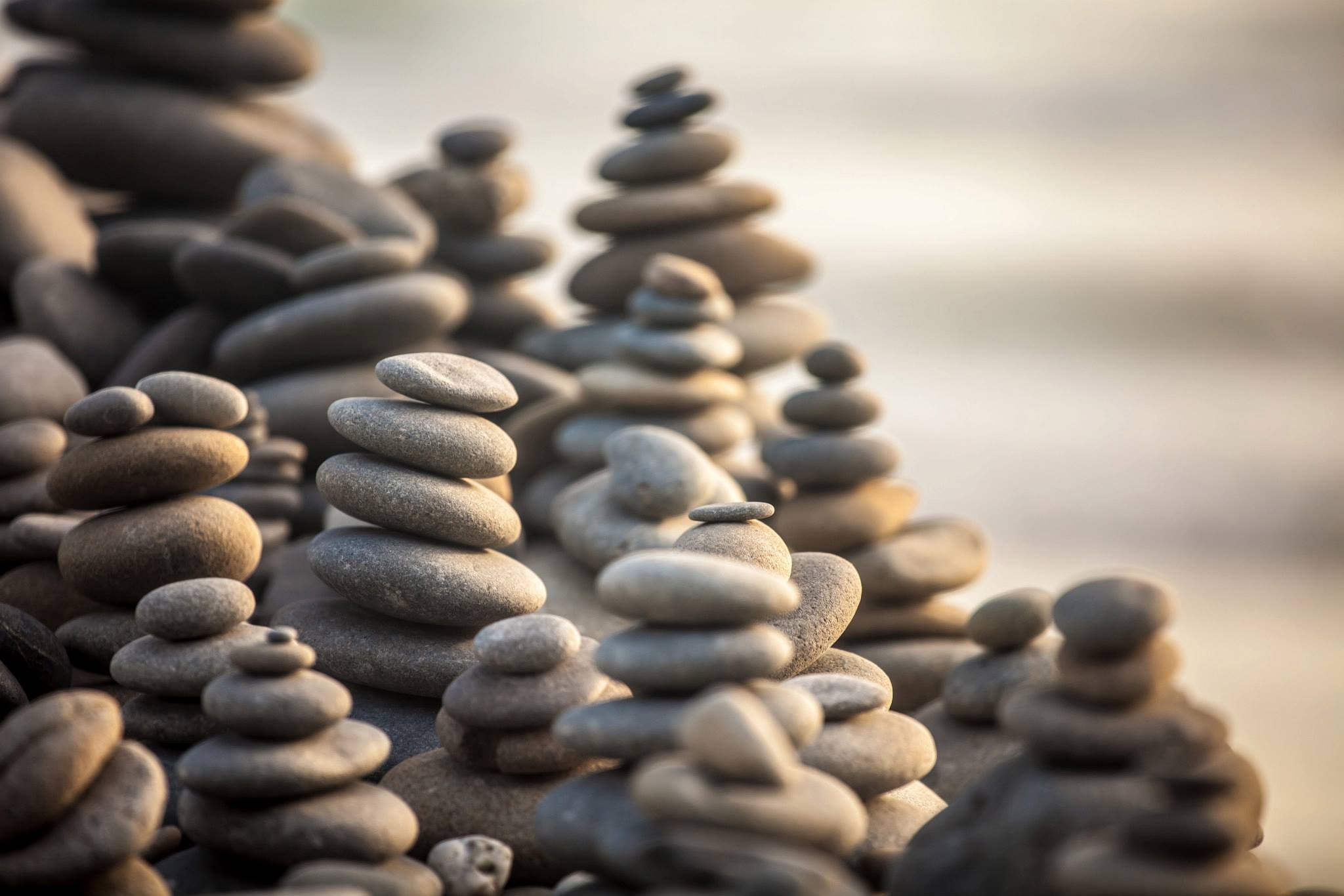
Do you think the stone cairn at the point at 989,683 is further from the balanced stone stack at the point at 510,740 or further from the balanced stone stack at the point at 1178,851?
the balanced stone stack at the point at 1178,851

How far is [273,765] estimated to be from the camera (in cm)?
140

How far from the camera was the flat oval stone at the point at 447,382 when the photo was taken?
179 cm

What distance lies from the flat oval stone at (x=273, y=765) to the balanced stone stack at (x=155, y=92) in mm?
2215

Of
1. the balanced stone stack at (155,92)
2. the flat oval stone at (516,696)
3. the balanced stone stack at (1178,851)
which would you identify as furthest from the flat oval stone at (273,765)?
the balanced stone stack at (155,92)

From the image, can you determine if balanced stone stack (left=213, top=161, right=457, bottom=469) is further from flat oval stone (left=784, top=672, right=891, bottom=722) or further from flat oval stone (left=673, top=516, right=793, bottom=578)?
flat oval stone (left=784, top=672, right=891, bottom=722)

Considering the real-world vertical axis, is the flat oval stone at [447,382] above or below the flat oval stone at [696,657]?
above

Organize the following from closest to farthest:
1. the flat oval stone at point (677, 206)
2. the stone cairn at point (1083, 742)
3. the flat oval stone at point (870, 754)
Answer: the stone cairn at point (1083, 742) → the flat oval stone at point (870, 754) → the flat oval stone at point (677, 206)

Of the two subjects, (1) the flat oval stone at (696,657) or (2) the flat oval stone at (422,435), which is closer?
(1) the flat oval stone at (696,657)

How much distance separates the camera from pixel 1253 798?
127cm

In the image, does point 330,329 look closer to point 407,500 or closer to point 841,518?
point 407,500

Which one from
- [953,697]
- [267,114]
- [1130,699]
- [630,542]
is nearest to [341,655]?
[630,542]

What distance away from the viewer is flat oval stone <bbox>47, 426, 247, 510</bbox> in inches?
75.6

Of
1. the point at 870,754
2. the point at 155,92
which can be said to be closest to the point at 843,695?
the point at 870,754

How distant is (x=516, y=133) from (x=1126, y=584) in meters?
2.48
